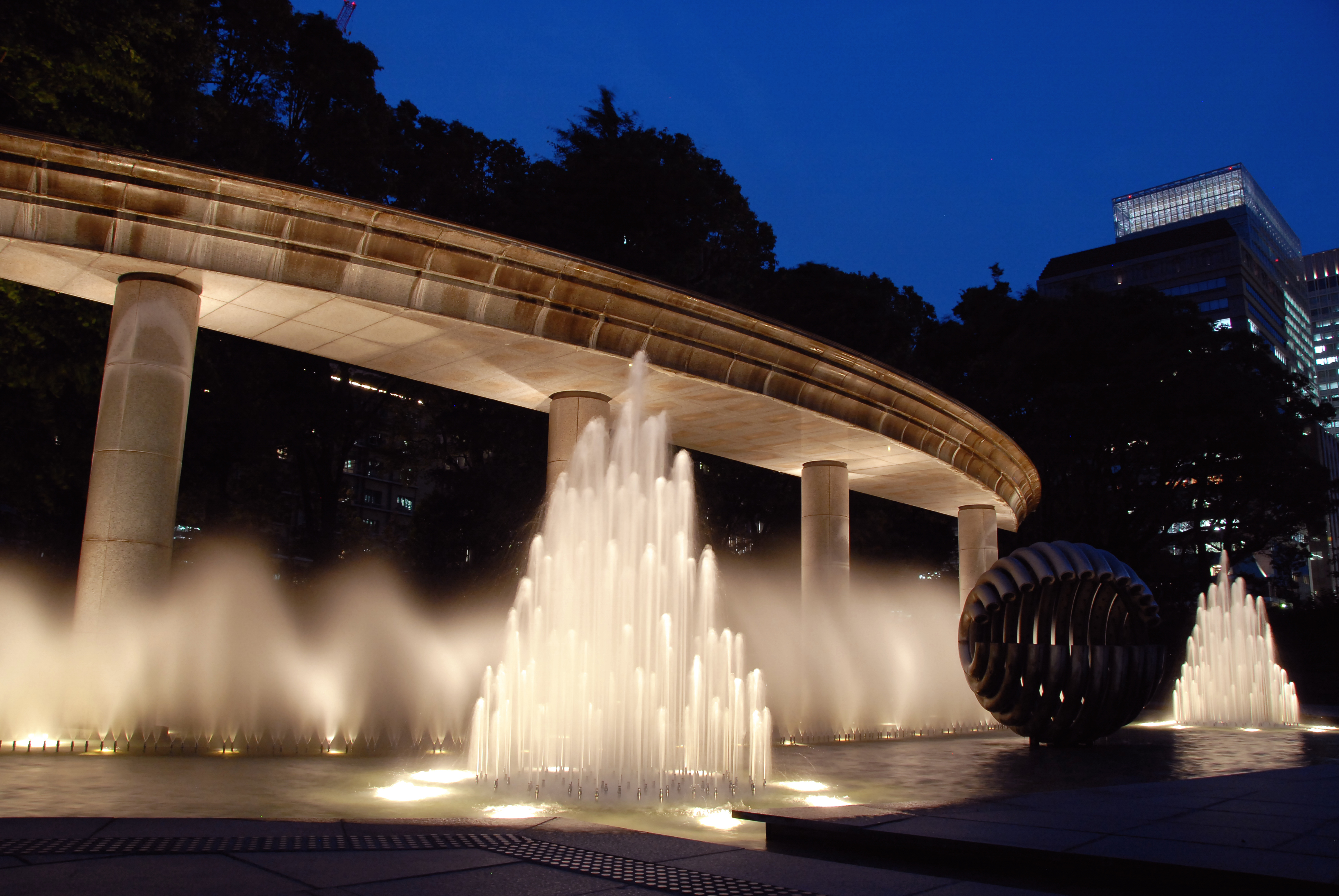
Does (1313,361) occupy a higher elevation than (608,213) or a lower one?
higher

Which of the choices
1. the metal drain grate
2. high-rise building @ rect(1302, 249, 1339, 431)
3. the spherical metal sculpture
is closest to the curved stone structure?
the spherical metal sculpture

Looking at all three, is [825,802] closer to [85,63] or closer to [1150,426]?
[85,63]

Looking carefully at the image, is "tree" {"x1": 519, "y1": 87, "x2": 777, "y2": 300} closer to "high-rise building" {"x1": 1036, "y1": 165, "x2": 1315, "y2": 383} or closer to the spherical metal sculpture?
the spherical metal sculpture

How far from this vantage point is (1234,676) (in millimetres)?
22016

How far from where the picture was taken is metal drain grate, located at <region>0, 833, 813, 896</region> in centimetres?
457

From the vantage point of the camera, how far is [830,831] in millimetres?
5973

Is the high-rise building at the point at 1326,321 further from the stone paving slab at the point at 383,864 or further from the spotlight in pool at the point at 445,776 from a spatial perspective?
the stone paving slab at the point at 383,864

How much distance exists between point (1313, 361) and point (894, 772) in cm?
16873

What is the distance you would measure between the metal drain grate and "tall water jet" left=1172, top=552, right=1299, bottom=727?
55.5 ft

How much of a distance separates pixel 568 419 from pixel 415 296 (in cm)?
344

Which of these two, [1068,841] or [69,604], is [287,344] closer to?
[1068,841]

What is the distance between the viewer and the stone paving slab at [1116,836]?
4.86 metres

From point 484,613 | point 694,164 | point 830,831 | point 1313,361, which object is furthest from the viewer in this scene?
point 1313,361

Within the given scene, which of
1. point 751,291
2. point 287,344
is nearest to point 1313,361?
point 751,291
